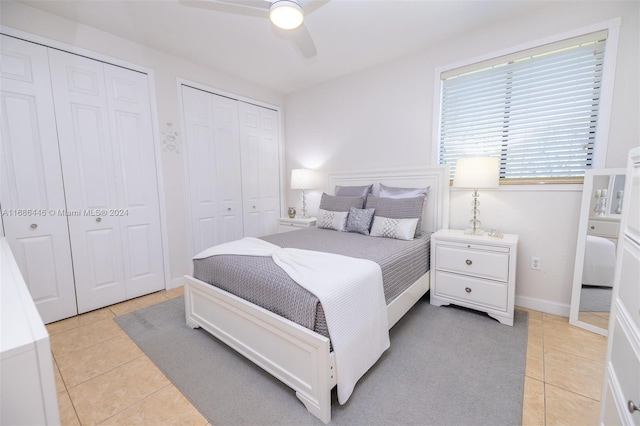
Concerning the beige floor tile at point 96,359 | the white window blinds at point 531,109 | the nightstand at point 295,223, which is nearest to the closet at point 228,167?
the nightstand at point 295,223

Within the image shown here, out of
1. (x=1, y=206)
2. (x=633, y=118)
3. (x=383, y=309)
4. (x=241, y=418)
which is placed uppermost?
(x=633, y=118)

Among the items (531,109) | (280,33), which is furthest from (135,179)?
(531,109)

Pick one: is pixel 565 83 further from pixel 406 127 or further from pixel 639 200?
pixel 639 200

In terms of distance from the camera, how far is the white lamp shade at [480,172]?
7.43ft

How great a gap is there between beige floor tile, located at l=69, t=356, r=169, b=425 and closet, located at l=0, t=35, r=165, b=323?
121 cm

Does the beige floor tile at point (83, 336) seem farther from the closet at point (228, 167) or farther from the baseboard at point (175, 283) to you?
the closet at point (228, 167)

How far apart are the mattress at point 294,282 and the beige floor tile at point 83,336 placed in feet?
2.77

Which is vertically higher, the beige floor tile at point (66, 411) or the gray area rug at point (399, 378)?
the gray area rug at point (399, 378)

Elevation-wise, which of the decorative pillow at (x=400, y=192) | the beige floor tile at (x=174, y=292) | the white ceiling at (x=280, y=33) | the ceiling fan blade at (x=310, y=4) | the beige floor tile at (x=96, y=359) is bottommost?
the beige floor tile at (x=96, y=359)

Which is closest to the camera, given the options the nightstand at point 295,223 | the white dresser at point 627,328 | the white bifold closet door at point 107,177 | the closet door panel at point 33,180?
the white dresser at point 627,328

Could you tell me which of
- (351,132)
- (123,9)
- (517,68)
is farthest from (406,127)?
(123,9)

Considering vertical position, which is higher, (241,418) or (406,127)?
(406,127)

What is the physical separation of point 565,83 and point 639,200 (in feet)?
6.69

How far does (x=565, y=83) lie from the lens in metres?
2.22
